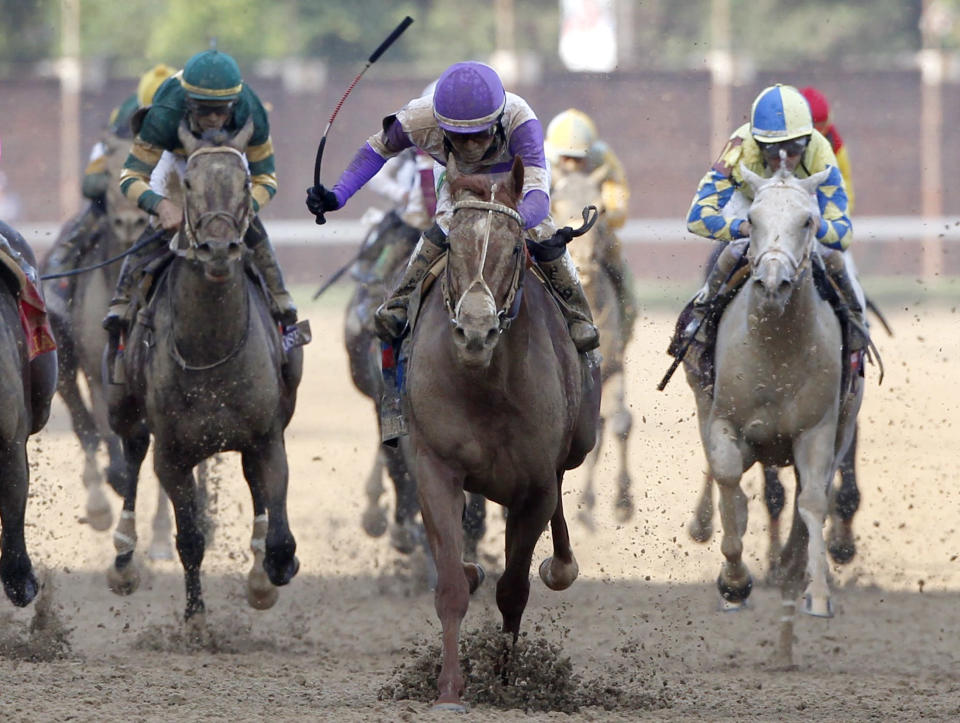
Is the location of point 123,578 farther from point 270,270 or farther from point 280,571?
point 270,270

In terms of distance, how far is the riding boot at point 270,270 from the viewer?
8445 millimetres

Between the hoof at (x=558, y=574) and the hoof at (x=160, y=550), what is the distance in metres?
3.78

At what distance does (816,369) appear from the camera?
7.95m

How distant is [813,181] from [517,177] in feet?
6.45

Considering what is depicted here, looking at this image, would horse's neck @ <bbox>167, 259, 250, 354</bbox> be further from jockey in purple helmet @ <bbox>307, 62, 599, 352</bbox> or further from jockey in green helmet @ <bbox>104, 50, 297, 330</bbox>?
jockey in purple helmet @ <bbox>307, 62, 599, 352</bbox>

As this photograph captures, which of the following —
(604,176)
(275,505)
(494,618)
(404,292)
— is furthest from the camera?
(604,176)

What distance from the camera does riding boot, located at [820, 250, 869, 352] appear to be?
823 cm

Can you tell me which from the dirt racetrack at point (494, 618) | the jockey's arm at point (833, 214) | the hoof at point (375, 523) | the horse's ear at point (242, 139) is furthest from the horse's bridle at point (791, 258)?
the hoof at point (375, 523)

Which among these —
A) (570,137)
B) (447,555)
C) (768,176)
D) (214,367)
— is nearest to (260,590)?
(214,367)

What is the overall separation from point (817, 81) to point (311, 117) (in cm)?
1006

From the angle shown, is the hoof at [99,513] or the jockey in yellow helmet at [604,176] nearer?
the hoof at [99,513]

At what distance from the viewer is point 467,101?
22.0 ft

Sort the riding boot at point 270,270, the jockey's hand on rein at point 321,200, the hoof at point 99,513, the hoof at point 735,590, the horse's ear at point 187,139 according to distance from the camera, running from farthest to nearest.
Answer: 1. the hoof at point 99,513
2. the riding boot at point 270,270
3. the hoof at point 735,590
4. the horse's ear at point 187,139
5. the jockey's hand on rein at point 321,200

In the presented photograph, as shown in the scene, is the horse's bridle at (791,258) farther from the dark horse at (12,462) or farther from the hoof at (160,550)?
the hoof at (160,550)
